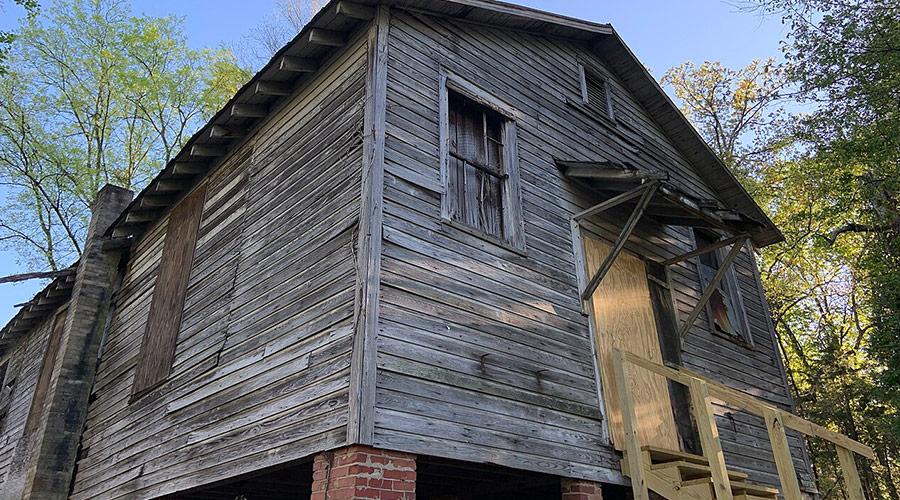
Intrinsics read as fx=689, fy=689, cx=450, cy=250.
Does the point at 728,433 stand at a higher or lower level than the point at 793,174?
lower

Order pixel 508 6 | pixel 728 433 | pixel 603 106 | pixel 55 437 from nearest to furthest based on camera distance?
pixel 508 6
pixel 728 433
pixel 55 437
pixel 603 106

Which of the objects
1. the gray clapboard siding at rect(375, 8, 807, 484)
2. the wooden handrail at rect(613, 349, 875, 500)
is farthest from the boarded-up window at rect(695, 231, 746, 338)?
the wooden handrail at rect(613, 349, 875, 500)

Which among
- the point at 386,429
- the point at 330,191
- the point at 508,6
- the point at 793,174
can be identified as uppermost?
the point at 793,174

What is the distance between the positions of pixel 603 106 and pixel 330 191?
17.8 feet

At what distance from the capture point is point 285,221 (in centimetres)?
759

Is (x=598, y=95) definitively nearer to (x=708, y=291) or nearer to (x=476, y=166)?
(x=708, y=291)

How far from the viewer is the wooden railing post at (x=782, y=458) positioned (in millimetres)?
6168

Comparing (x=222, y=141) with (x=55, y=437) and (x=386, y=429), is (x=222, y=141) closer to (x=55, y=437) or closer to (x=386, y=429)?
(x=55, y=437)

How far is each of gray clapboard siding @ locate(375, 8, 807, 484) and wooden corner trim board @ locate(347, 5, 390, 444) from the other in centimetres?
10

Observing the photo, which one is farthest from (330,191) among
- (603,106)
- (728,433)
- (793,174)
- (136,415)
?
(793,174)

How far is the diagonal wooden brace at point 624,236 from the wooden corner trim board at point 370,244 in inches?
111

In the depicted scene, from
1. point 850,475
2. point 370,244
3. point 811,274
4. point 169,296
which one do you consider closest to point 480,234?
point 370,244

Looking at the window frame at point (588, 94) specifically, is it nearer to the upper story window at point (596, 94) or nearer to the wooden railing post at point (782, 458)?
the upper story window at point (596, 94)

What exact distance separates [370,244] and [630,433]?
3219mm
